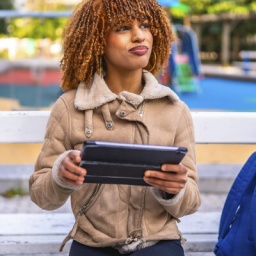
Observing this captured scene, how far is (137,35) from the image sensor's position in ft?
7.41

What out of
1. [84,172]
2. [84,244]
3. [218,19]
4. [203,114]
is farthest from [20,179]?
[218,19]

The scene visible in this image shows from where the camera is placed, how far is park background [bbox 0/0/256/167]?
24.6 feet

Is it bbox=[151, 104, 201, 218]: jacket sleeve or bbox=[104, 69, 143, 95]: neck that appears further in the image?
bbox=[104, 69, 143, 95]: neck

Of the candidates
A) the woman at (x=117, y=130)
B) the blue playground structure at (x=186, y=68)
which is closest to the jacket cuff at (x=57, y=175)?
the woman at (x=117, y=130)

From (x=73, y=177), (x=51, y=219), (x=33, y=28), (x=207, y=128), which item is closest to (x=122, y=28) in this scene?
(x=73, y=177)

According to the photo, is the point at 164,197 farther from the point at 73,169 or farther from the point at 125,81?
the point at 125,81

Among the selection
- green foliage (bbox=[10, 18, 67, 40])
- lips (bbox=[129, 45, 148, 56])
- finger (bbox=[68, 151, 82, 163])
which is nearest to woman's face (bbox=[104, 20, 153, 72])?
lips (bbox=[129, 45, 148, 56])

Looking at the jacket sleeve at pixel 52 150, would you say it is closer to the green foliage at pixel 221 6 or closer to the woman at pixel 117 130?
the woman at pixel 117 130

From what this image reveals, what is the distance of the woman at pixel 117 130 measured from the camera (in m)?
2.26

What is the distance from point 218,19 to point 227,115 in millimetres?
26151

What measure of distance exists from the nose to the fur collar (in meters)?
0.17

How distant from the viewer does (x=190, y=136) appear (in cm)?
Answer: 236

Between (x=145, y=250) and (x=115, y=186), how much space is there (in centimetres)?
23

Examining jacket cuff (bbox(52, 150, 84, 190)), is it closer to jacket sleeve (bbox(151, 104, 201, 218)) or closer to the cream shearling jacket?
the cream shearling jacket
